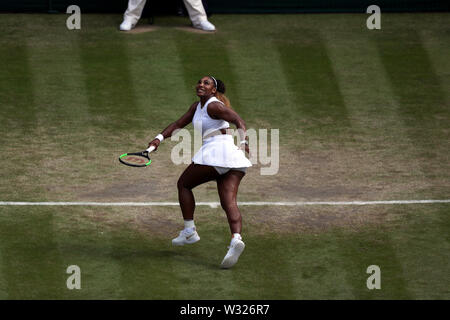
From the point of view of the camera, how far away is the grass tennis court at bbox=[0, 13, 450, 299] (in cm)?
1023

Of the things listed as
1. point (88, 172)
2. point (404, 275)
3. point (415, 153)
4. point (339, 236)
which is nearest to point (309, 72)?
point (415, 153)

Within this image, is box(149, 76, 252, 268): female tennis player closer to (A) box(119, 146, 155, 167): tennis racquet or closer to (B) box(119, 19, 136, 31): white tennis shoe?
(A) box(119, 146, 155, 167): tennis racquet

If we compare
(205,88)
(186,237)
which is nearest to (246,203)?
(186,237)

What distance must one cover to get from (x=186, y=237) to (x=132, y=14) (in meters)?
8.57

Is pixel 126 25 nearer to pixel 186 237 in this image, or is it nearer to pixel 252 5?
pixel 252 5

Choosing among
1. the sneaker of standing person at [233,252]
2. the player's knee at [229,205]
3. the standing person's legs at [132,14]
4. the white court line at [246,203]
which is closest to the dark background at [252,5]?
the standing person's legs at [132,14]

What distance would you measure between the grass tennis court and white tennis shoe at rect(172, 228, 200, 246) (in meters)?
0.09

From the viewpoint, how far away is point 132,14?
731 inches

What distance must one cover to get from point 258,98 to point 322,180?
3.28 metres

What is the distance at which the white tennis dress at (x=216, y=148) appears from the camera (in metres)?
10.5

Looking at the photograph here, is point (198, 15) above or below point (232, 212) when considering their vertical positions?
below

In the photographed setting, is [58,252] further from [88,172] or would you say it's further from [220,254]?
[88,172]

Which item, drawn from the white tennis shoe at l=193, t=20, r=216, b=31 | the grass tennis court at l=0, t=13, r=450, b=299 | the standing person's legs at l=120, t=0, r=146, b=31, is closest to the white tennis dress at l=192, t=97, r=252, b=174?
the grass tennis court at l=0, t=13, r=450, b=299

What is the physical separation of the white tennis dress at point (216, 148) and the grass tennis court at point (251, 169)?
1.04 m
